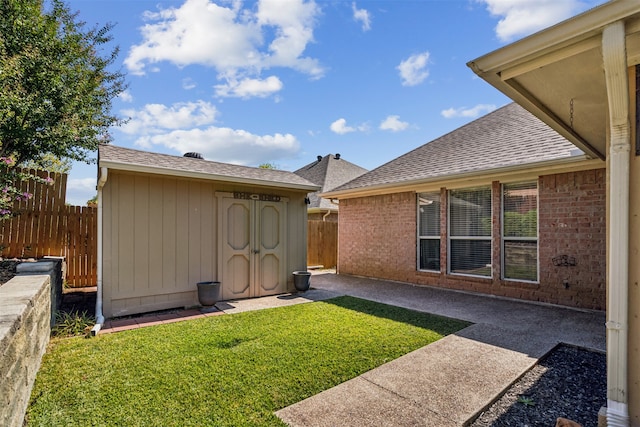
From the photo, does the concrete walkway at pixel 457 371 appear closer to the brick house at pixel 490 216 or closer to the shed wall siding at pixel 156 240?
the brick house at pixel 490 216

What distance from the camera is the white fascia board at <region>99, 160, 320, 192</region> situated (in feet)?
17.1

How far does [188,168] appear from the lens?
6.22m

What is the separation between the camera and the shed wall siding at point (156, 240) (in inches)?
218

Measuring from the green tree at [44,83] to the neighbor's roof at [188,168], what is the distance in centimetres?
132

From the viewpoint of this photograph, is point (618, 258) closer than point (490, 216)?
Yes

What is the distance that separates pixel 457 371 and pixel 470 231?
16.0 ft

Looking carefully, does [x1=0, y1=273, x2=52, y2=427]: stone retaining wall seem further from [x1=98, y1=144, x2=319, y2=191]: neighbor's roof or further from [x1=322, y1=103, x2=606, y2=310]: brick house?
[x1=322, y1=103, x2=606, y2=310]: brick house

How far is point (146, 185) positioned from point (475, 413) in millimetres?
5904

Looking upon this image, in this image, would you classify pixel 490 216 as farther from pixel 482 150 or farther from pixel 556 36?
pixel 556 36

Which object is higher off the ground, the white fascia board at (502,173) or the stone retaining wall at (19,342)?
the white fascia board at (502,173)

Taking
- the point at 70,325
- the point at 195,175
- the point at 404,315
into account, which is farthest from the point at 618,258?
the point at 70,325

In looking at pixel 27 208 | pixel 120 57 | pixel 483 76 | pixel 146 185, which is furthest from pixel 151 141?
pixel 483 76

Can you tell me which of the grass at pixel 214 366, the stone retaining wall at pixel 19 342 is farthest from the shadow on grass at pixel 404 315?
the stone retaining wall at pixel 19 342

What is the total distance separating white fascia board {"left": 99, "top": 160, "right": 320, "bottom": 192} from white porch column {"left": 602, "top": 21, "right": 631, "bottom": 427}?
18.9 ft
